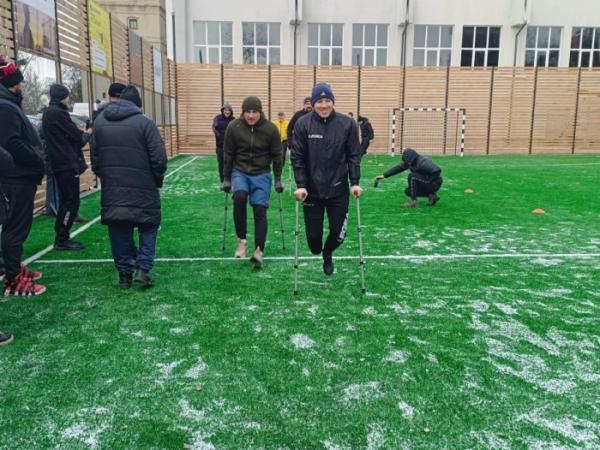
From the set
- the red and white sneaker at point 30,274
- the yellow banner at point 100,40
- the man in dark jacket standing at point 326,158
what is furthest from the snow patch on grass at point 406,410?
the yellow banner at point 100,40

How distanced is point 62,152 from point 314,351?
482 cm

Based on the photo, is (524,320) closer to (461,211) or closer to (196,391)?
(196,391)

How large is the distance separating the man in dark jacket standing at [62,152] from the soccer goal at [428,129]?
21.6 meters

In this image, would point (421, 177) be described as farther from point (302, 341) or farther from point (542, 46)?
point (542, 46)

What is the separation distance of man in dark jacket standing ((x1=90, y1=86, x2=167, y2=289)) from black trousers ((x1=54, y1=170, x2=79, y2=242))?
2.11 m

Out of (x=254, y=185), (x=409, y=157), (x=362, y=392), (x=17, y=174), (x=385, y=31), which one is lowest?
(x=362, y=392)

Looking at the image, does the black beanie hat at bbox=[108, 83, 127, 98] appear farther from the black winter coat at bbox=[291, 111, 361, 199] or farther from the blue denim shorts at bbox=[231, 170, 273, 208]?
the black winter coat at bbox=[291, 111, 361, 199]

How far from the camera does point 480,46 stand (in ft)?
112

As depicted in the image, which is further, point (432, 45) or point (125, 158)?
point (432, 45)

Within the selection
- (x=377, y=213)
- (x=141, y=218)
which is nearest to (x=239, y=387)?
(x=141, y=218)

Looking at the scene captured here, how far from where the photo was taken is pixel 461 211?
10695 mm

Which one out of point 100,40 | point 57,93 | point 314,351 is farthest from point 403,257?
point 100,40

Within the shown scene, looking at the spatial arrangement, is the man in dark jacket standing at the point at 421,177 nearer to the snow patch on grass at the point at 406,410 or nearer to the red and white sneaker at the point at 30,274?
the red and white sneaker at the point at 30,274

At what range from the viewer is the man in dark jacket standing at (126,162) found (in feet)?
17.8
